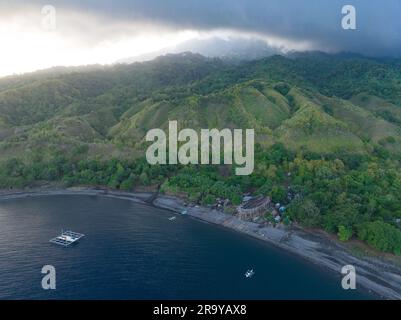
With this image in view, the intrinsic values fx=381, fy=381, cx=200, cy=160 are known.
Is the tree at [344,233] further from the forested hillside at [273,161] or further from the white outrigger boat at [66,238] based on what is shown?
the white outrigger boat at [66,238]

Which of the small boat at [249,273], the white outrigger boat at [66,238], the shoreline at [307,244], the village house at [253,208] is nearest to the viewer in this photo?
the shoreline at [307,244]

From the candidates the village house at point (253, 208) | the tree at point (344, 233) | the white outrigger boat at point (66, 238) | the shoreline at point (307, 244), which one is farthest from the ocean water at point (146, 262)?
the tree at point (344, 233)

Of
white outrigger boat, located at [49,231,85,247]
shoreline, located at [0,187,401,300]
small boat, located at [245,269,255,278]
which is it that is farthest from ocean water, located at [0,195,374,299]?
shoreline, located at [0,187,401,300]

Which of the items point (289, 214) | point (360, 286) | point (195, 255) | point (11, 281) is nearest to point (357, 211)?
point (289, 214)

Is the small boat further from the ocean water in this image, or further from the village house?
the village house

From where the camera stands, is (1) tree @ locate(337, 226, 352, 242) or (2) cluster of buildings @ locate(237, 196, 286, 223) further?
(2) cluster of buildings @ locate(237, 196, 286, 223)
